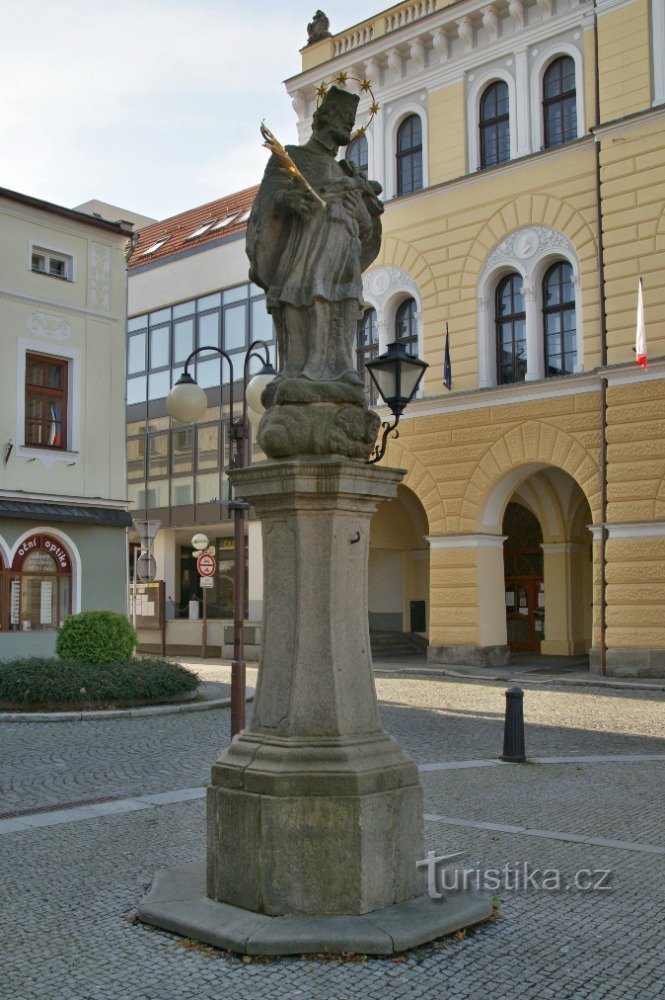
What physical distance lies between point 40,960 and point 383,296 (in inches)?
984

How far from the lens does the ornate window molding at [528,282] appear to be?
24969mm

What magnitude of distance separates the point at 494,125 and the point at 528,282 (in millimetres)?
4560

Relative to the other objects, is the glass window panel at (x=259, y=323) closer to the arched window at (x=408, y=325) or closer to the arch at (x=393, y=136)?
the arched window at (x=408, y=325)

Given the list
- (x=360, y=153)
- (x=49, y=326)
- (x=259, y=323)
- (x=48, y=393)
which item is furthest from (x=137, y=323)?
(x=48, y=393)

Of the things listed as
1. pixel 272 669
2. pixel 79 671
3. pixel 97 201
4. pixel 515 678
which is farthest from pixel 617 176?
pixel 97 201

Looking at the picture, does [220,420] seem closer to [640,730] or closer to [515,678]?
[515,678]

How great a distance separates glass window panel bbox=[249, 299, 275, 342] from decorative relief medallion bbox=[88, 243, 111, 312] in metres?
7.94

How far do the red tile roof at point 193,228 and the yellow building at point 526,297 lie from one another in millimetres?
5795

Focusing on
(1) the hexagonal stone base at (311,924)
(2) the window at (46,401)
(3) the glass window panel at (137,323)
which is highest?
(3) the glass window panel at (137,323)

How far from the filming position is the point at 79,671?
16.7 meters

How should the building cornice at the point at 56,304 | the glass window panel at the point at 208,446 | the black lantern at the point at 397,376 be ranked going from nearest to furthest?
the black lantern at the point at 397,376 → the building cornice at the point at 56,304 → the glass window panel at the point at 208,446

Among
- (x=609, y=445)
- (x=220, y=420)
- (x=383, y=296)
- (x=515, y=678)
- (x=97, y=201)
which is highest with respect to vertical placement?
(x=97, y=201)

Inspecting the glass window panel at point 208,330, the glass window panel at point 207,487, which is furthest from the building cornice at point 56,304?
the glass window panel at point 207,487
